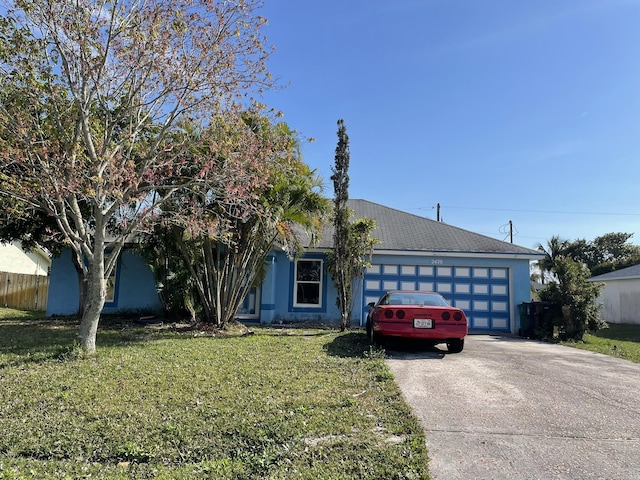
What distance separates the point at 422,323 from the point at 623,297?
65.6 feet

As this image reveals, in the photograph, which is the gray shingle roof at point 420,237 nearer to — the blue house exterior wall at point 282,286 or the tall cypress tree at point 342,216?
the blue house exterior wall at point 282,286

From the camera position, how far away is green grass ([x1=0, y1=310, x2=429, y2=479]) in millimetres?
3561

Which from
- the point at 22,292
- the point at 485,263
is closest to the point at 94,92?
the point at 485,263

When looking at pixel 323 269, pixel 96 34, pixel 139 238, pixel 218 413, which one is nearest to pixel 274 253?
pixel 323 269

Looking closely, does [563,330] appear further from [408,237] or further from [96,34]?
[96,34]

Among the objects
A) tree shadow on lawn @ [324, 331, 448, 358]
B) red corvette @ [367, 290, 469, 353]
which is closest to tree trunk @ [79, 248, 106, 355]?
tree shadow on lawn @ [324, 331, 448, 358]

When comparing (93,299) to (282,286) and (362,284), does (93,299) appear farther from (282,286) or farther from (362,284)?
(362,284)

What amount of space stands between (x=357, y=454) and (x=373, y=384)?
7.39 ft

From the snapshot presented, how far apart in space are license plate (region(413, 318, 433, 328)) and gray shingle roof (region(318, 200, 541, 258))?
655 cm

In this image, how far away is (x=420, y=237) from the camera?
51.5 ft

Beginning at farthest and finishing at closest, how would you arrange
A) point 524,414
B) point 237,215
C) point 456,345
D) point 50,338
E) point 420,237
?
point 420,237, point 237,215, point 50,338, point 456,345, point 524,414

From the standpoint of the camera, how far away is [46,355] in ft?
23.5

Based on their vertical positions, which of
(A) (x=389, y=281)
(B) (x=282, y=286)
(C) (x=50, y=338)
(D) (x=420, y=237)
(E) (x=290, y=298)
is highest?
(D) (x=420, y=237)

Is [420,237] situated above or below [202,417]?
above
